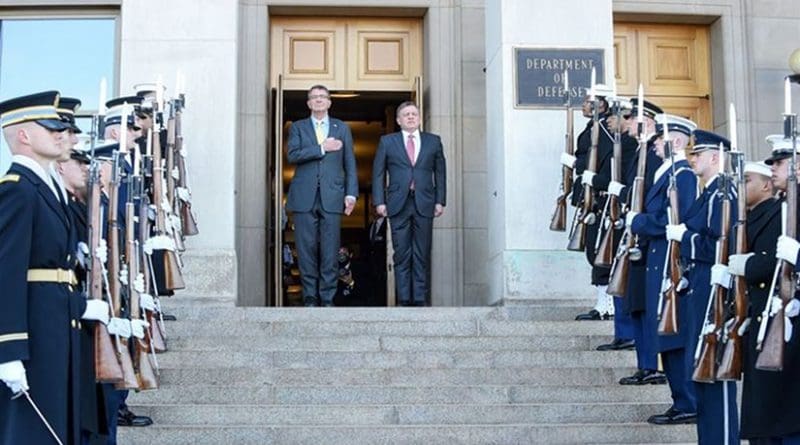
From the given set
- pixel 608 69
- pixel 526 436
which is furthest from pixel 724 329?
pixel 608 69

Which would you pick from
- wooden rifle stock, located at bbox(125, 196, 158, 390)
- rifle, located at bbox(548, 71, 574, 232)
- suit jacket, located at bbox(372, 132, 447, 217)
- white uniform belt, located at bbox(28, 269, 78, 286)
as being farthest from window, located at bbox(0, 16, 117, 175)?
white uniform belt, located at bbox(28, 269, 78, 286)


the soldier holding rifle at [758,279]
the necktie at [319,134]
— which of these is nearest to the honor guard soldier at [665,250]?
the soldier holding rifle at [758,279]

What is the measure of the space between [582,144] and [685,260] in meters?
3.25

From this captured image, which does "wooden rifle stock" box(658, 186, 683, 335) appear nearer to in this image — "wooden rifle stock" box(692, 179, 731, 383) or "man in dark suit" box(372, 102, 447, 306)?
"wooden rifle stock" box(692, 179, 731, 383)

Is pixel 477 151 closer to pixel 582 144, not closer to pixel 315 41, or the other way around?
pixel 315 41

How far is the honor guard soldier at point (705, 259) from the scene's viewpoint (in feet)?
25.7

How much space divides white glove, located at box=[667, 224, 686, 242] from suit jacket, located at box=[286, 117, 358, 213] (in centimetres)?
443

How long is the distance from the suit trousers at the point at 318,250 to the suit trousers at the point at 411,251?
60 centimetres

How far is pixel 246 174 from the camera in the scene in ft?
47.9

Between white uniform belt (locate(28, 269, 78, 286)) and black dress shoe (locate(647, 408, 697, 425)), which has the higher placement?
white uniform belt (locate(28, 269, 78, 286))

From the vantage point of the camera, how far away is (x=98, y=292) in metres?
6.61

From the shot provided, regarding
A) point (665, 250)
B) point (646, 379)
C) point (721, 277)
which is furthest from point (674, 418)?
point (721, 277)

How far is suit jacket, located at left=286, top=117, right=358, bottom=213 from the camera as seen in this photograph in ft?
40.1

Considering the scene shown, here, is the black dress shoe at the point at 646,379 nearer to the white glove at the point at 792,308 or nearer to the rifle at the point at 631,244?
the rifle at the point at 631,244
